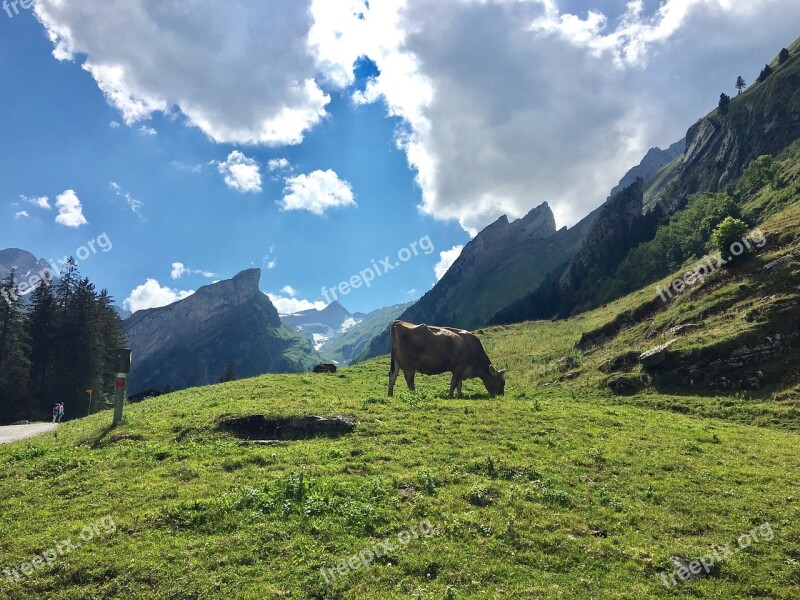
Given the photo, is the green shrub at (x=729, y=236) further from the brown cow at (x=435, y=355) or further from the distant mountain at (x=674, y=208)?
the distant mountain at (x=674, y=208)

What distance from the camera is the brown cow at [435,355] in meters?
28.6

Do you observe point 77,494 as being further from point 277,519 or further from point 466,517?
point 466,517

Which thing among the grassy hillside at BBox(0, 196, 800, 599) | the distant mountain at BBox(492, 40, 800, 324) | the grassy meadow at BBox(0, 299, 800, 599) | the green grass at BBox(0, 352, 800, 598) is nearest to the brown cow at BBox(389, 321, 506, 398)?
the grassy hillside at BBox(0, 196, 800, 599)

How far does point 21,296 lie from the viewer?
209 feet

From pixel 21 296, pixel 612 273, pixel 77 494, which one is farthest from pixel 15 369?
pixel 612 273

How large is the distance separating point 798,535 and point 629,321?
36.1m

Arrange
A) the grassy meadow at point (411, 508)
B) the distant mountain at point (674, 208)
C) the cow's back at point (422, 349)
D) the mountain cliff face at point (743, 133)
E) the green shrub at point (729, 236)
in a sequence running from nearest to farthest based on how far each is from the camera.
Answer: the grassy meadow at point (411, 508), the cow's back at point (422, 349), the green shrub at point (729, 236), the distant mountain at point (674, 208), the mountain cliff face at point (743, 133)

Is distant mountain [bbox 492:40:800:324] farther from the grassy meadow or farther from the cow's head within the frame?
the grassy meadow

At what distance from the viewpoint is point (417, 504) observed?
38.2 ft

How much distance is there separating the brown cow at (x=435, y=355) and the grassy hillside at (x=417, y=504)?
20.6 ft

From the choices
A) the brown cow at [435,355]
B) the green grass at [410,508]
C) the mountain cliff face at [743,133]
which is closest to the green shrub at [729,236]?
the brown cow at [435,355]

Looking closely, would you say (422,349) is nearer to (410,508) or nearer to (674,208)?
(410,508)

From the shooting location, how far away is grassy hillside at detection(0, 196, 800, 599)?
8.85 metres

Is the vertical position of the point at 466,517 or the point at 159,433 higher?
the point at 159,433
